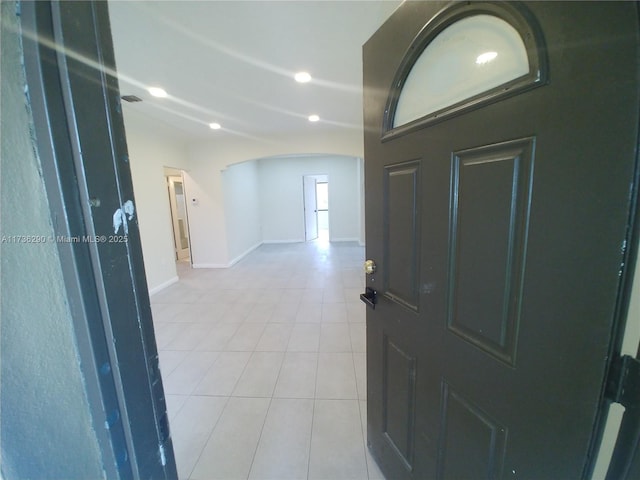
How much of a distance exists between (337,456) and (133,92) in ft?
12.5

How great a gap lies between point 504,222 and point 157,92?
345cm

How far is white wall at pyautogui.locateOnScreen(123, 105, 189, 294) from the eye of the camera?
3.55m

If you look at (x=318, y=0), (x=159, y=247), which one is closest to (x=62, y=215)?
(x=318, y=0)

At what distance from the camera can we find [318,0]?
4.95 feet

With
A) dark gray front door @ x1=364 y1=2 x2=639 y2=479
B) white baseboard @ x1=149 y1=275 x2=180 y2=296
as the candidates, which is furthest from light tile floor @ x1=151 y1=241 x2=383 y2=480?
dark gray front door @ x1=364 y1=2 x2=639 y2=479

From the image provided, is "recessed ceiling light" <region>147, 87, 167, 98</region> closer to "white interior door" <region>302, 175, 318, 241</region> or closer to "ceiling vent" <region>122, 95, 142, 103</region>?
"ceiling vent" <region>122, 95, 142, 103</region>

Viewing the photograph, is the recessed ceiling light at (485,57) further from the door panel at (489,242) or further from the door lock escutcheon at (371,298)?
the door lock escutcheon at (371,298)

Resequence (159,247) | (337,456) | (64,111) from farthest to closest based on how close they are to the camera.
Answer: (159,247)
(337,456)
(64,111)

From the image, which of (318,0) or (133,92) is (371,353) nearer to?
(318,0)

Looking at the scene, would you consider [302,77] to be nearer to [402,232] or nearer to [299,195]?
[402,232]

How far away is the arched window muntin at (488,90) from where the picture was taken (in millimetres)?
521

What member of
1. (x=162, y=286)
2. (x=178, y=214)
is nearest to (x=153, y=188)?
(x=162, y=286)

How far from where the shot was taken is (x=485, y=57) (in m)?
0.66

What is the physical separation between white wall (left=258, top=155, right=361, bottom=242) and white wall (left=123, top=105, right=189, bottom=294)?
10.9 ft
